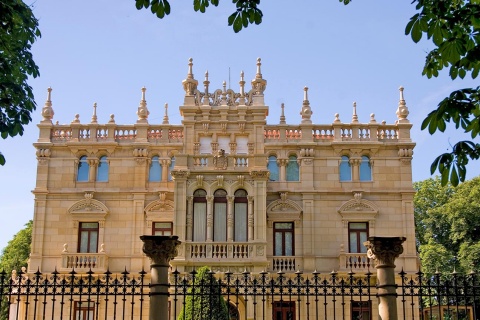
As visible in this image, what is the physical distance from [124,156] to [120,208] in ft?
8.11

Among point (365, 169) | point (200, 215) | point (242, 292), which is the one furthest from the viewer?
point (365, 169)

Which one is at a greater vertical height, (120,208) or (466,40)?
(120,208)

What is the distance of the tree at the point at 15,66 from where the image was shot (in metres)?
10.1

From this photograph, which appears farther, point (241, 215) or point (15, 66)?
point (241, 215)

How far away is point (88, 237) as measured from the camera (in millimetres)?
31438

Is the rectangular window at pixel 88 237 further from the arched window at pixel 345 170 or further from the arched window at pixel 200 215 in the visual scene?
the arched window at pixel 345 170

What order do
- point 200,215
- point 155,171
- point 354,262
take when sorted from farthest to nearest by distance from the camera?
point 155,171 → point 354,262 → point 200,215

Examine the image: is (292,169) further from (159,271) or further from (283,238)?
(159,271)

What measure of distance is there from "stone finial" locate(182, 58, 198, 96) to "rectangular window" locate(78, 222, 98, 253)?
7.40 meters

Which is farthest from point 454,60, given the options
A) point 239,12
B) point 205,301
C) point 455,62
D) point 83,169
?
point 83,169

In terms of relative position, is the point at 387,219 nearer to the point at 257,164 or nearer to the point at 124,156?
the point at 257,164

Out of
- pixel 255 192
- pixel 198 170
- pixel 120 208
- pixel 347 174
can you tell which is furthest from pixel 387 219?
→ pixel 120 208

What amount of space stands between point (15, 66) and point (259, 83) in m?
21.7

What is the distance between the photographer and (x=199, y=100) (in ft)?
104
